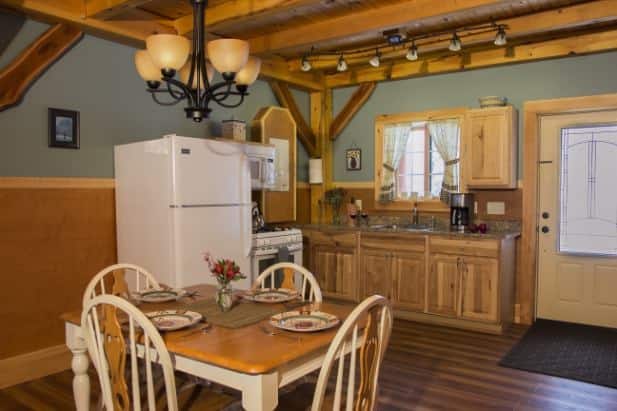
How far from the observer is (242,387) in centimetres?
164

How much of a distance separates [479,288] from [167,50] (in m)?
3.32

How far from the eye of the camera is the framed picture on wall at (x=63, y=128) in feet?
11.9

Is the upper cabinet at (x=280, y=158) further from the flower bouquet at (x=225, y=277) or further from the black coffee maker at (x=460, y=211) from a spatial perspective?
the flower bouquet at (x=225, y=277)

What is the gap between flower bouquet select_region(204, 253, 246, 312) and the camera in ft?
7.38

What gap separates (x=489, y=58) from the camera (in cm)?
486

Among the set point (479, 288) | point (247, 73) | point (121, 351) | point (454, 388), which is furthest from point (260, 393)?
point (479, 288)

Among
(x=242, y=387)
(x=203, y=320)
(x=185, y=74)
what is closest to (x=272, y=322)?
(x=203, y=320)

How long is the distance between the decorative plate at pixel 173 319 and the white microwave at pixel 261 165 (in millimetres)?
2368

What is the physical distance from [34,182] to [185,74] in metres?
1.52

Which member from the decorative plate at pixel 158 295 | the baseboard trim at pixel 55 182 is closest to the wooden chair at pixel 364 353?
the decorative plate at pixel 158 295

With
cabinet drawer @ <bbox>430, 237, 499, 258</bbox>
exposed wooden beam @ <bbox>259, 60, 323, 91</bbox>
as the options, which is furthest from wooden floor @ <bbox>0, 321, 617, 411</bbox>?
exposed wooden beam @ <bbox>259, 60, 323, 91</bbox>

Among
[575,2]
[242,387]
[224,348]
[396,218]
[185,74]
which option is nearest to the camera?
[242,387]

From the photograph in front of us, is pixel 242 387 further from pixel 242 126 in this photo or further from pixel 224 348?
pixel 242 126

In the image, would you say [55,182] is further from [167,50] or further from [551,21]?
[551,21]
